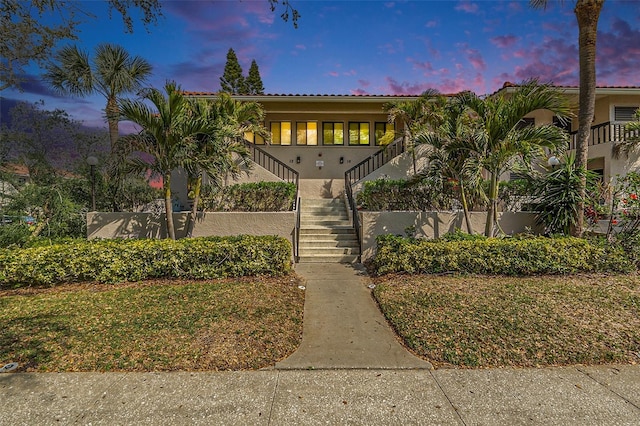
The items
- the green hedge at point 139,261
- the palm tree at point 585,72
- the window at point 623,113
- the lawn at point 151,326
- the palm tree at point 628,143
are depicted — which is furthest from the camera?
the window at point 623,113

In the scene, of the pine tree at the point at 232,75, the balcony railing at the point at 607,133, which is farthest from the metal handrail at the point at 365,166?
the pine tree at the point at 232,75

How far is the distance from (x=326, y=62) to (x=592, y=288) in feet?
36.0

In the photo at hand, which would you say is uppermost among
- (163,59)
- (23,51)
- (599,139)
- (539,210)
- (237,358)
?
(163,59)

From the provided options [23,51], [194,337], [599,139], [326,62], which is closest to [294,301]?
[194,337]

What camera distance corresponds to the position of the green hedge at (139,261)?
619 centimetres

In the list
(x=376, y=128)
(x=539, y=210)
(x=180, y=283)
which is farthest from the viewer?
(x=376, y=128)

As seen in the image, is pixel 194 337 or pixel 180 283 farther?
pixel 180 283

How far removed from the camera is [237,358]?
350 centimetres

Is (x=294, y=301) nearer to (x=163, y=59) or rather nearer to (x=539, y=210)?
(x=539, y=210)

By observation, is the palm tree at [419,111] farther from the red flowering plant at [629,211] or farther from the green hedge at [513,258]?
the red flowering plant at [629,211]

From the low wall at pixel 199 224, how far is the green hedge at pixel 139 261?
4.88 feet

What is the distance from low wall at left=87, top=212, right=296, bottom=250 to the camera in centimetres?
836

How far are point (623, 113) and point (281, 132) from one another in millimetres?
16354

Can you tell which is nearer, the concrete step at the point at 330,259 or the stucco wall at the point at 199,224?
the concrete step at the point at 330,259
